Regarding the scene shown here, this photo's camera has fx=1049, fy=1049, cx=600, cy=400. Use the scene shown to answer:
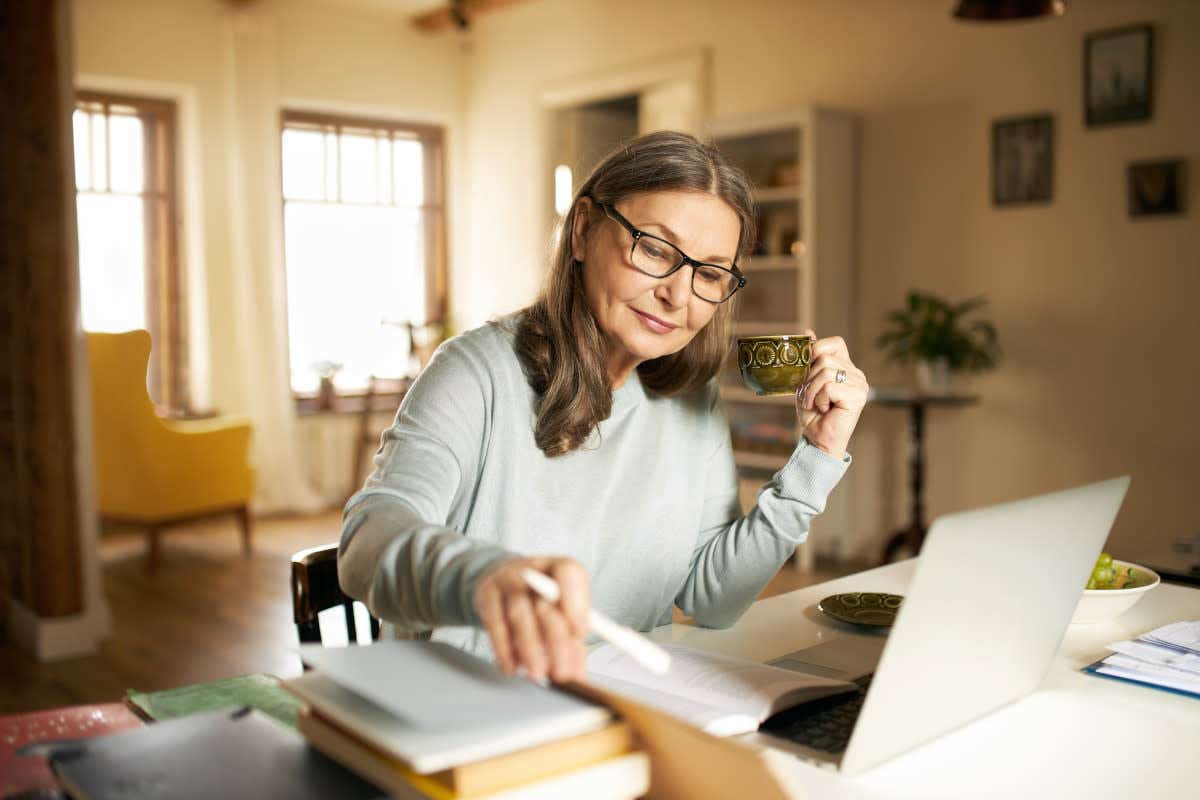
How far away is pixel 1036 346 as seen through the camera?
4156mm

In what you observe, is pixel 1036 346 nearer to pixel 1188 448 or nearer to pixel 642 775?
pixel 1188 448

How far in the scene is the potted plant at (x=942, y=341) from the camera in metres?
4.07

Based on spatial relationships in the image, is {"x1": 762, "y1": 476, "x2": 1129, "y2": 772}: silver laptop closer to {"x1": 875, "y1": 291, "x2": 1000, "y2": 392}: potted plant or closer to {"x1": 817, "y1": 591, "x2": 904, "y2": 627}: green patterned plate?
{"x1": 817, "y1": 591, "x2": 904, "y2": 627}: green patterned plate

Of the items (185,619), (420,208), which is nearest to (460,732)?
(185,619)

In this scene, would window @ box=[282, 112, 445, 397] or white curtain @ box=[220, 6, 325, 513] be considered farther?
window @ box=[282, 112, 445, 397]

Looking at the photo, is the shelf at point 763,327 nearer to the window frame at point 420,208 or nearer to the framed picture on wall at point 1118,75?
the framed picture on wall at point 1118,75

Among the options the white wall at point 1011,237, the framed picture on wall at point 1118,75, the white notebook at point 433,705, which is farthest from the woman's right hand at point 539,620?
the framed picture on wall at point 1118,75

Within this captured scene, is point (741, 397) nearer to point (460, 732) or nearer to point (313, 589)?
point (313, 589)

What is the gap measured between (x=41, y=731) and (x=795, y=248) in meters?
4.10

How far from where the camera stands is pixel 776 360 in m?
1.31

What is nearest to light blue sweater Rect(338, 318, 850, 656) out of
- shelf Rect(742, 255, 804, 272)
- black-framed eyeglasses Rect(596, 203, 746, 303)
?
black-framed eyeglasses Rect(596, 203, 746, 303)

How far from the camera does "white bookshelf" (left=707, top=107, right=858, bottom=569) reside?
448 centimetres

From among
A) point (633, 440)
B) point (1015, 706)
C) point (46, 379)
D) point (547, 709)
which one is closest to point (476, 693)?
point (547, 709)

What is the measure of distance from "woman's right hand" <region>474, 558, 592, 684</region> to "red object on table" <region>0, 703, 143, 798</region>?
352 mm
